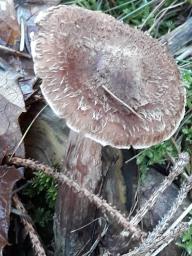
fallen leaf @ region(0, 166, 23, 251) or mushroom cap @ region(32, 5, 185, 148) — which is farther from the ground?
mushroom cap @ region(32, 5, 185, 148)

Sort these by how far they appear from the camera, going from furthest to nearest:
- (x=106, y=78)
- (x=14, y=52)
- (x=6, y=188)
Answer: (x=14, y=52)
(x=6, y=188)
(x=106, y=78)

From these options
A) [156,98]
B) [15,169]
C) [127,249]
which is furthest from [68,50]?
[127,249]

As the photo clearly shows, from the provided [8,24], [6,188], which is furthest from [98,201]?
[8,24]

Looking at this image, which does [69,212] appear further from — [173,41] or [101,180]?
[173,41]

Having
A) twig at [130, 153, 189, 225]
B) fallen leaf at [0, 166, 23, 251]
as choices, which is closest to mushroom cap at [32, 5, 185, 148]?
twig at [130, 153, 189, 225]

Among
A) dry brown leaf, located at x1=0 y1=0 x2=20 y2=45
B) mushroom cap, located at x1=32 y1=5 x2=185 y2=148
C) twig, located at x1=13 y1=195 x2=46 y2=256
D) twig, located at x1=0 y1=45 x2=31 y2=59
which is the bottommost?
twig, located at x1=13 y1=195 x2=46 y2=256

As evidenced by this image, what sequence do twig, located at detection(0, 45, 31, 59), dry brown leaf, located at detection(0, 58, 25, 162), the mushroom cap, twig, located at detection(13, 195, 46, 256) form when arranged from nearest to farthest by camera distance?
the mushroom cap < twig, located at detection(13, 195, 46, 256) < dry brown leaf, located at detection(0, 58, 25, 162) < twig, located at detection(0, 45, 31, 59)

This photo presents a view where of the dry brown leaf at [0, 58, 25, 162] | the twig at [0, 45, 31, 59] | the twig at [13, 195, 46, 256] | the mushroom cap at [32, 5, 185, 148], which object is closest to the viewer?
the mushroom cap at [32, 5, 185, 148]

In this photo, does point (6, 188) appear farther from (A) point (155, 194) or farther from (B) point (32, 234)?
(A) point (155, 194)

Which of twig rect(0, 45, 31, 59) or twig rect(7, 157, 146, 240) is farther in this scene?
twig rect(0, 45, 31, 59)

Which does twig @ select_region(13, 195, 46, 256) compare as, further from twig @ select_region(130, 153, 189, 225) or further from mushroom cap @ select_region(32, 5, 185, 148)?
mushroom cap @ select_region(32, 5, 185, 148)
